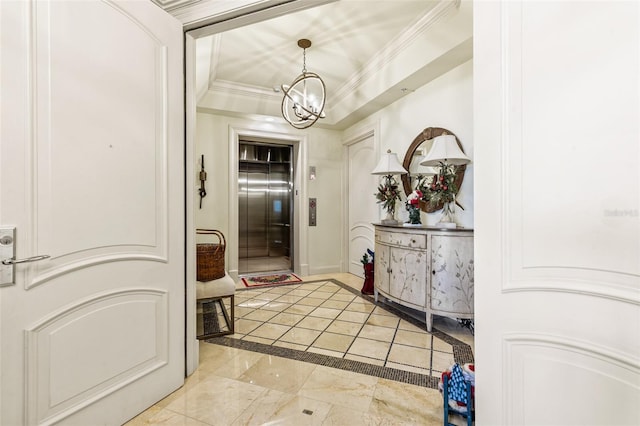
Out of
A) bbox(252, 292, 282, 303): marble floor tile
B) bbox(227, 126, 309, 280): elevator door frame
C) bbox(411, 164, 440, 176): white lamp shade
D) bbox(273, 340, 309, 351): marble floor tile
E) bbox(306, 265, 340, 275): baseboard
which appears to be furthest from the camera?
bbox(306, 265, 340, 275): baseboard

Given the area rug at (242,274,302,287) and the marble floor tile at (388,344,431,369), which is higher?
the area rug at (242,274,302,287)

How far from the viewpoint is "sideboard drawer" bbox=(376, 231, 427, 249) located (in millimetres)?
2664

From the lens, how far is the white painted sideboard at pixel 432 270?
2.46m

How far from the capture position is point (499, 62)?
109cm

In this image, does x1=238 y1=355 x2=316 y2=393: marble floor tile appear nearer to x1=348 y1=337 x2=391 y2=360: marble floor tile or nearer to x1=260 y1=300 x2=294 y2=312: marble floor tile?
x1=348 y1=337 x2=391 y2=360: marble floor tile

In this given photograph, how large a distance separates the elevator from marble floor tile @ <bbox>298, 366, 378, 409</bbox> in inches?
128

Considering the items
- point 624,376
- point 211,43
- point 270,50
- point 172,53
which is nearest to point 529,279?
point 624,376

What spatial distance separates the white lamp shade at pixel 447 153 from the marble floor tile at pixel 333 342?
5.89 feet

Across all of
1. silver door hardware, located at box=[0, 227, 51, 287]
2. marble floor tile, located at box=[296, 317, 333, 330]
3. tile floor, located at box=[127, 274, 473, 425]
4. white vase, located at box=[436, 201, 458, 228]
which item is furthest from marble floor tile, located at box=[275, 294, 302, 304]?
silver door hardware, located at box=[0, 227, 51, 287]

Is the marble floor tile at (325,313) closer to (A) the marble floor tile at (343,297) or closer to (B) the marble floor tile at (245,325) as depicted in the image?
(A) the marble floor tile at (343,297)

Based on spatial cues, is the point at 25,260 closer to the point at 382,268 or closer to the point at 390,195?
the point at 382,268

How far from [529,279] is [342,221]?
4.00 m

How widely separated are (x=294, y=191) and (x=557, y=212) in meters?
4.17

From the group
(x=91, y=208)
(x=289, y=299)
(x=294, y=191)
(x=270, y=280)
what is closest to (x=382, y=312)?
(x=289, y=299)
